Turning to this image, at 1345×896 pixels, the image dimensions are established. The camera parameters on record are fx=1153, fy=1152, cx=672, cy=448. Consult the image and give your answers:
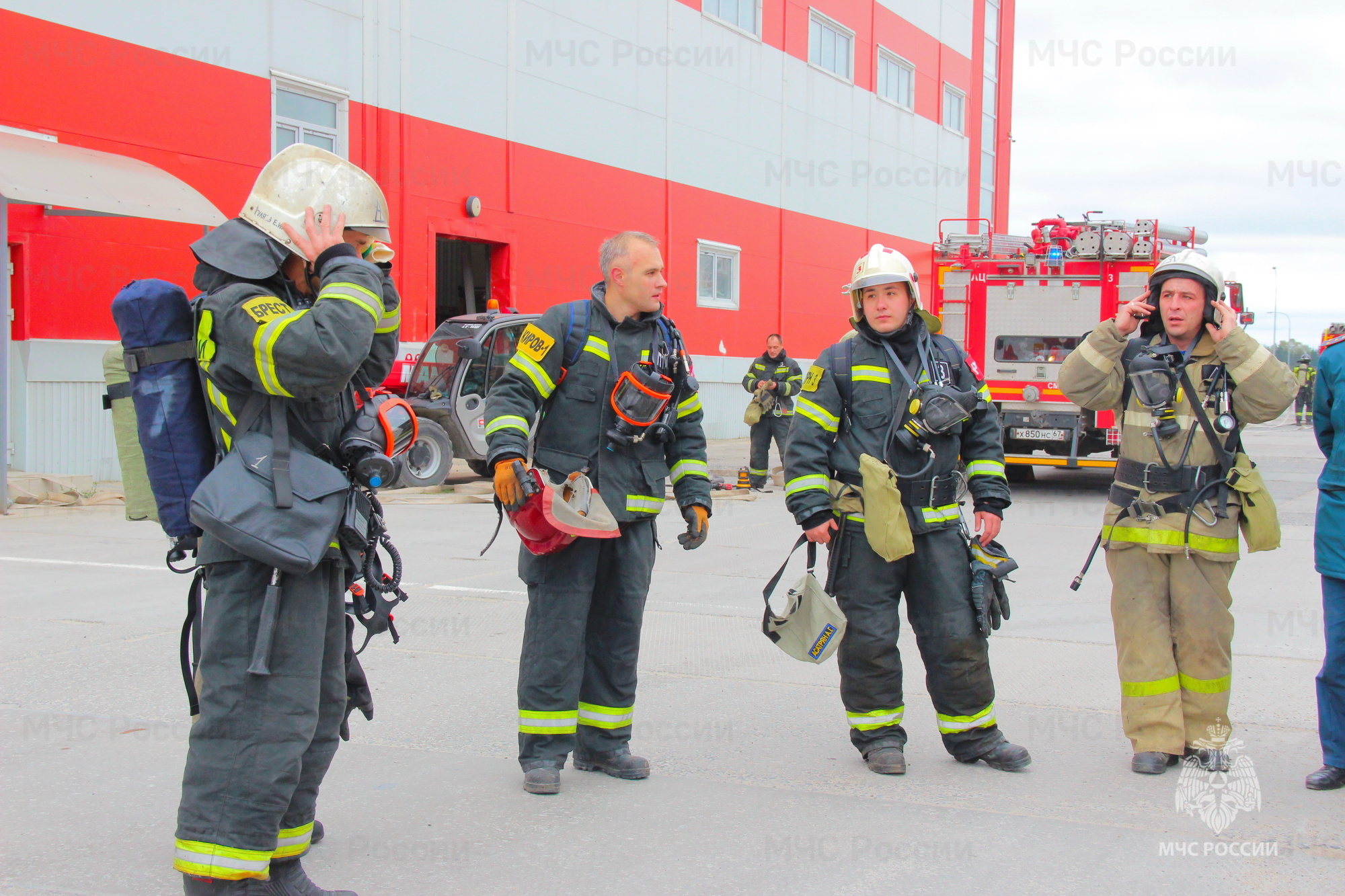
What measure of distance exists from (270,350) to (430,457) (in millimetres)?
11235

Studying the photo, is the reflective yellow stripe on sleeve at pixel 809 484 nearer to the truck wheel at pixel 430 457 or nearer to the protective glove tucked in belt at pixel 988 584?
the protective glove tucked in belt at pixel 988 584

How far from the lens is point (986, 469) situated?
186 inches

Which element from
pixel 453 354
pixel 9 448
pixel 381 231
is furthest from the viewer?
pixel 453 354

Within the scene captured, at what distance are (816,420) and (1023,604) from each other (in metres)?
3.82

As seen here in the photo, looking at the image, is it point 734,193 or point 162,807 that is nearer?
point 162,807

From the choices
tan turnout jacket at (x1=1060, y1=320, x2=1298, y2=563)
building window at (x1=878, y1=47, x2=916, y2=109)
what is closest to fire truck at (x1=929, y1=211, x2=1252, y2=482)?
tan turnout jacket at (x1=1060, y1=320, x2=1298, y2=563)

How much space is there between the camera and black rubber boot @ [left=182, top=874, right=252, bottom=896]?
2.90m

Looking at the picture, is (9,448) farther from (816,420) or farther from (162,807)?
(816,420)

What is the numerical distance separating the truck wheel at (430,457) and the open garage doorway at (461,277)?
18.2 ft

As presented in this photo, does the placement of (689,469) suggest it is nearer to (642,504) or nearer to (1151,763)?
(642,504)

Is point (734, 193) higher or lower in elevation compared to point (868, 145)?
lower

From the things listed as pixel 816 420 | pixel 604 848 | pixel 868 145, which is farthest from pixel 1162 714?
pixel 868 145

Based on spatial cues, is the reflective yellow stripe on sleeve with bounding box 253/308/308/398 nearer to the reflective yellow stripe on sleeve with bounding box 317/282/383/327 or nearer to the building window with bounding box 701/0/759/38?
the reflective yellow stripe on sleeve with bounding box 317/282/383/327

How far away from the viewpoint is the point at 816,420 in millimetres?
4641
